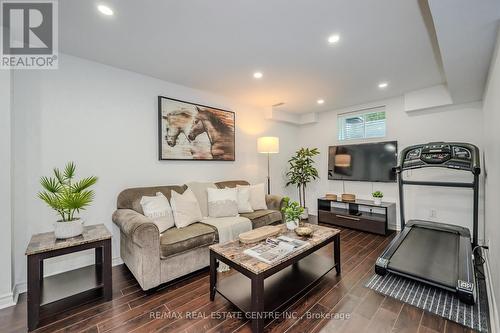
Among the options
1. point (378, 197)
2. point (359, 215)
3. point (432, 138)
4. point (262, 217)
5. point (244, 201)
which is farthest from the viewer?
point (359, 215)

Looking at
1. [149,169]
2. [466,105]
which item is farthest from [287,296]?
[466,105]

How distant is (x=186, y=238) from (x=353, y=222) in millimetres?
3106

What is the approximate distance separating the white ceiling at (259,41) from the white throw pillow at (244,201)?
168cm

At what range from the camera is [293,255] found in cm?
179

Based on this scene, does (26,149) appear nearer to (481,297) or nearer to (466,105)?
(481,297)

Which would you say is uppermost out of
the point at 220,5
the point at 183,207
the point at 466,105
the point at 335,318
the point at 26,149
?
the point at 220,5

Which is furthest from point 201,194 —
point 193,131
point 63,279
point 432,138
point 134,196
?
point 432,138

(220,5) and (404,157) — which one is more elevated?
(220,5)

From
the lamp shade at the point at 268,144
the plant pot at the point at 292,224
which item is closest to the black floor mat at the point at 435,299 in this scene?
the plant pot at the point at 292,224

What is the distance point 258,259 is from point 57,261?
2303 mm

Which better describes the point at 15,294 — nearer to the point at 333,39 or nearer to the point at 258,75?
the point at 258,75

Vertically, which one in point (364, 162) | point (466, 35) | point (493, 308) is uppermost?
point (466, 35)

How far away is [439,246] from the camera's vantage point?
2537 mm

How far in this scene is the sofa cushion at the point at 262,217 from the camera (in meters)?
2.99
